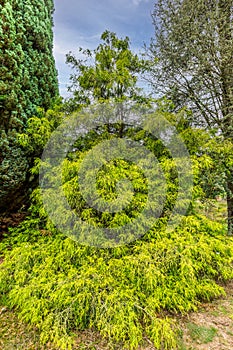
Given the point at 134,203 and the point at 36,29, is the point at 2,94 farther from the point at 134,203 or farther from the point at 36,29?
the point at 134,203

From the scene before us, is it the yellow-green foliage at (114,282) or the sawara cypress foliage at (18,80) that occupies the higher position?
the sawara cypress foliage at (18,80)

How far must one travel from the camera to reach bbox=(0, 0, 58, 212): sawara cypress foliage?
3.50 metres

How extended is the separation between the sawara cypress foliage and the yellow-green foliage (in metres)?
1.01

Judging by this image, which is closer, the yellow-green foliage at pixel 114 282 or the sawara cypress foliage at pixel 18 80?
the yellow-green foliage at pixel 114 282

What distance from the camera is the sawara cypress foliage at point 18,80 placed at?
3.50 metres

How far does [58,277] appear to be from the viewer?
116 inches

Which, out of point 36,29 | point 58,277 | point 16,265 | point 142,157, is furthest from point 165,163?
point 36,29

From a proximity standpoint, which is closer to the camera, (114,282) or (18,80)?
(114,282)

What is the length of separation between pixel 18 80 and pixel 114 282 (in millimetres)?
3624

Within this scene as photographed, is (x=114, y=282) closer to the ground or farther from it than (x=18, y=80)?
closer to the ground

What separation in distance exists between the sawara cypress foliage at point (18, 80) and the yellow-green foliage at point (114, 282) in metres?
1.01

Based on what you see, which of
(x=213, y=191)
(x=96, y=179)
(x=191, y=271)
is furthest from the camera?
(x=213, y=191)

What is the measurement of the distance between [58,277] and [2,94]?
2.97 meters

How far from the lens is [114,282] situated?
9.51 ft
